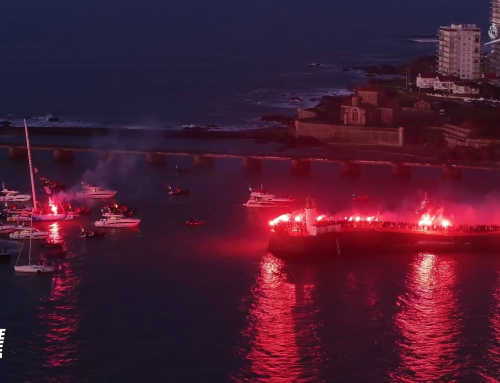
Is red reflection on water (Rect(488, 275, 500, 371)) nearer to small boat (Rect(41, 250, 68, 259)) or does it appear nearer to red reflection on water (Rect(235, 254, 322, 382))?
red reflection on water (Rect(235, 254, 322, 382))

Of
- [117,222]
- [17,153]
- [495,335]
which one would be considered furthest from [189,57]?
[495,335]

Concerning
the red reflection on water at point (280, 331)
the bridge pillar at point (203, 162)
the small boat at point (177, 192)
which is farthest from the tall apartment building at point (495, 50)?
the red reflection on water at point (280, 331)

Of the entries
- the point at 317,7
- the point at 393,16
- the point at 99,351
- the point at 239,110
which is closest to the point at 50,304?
the point at 99,351

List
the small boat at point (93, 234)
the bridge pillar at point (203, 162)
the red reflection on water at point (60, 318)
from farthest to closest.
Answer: the bridge pillar at point (203, 162) < the small boat at point (93, 234) < the red reflection on water at point (60, 318)

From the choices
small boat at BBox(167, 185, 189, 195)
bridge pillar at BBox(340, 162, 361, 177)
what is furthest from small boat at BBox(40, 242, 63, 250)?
bridge pillar at BBox(340, 162, 361, 177)

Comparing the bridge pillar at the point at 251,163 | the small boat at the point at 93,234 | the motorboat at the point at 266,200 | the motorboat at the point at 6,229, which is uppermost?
the bridge pillar at the point at 251,163

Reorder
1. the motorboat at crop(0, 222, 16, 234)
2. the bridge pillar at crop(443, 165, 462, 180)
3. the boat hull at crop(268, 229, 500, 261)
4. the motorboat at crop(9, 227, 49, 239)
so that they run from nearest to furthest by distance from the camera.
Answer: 1. the boat hull at crop(268, 229, 500, 261)
2. the motorboat at crop(9, 227, 49, 239)
3. the motorboat at crop(0, 222, 16, 234)
4. the bridge pillar at crop(443, 165, 462, 180)

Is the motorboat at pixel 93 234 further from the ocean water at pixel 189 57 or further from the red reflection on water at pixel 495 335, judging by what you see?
the ocean water at pixel 189 57
